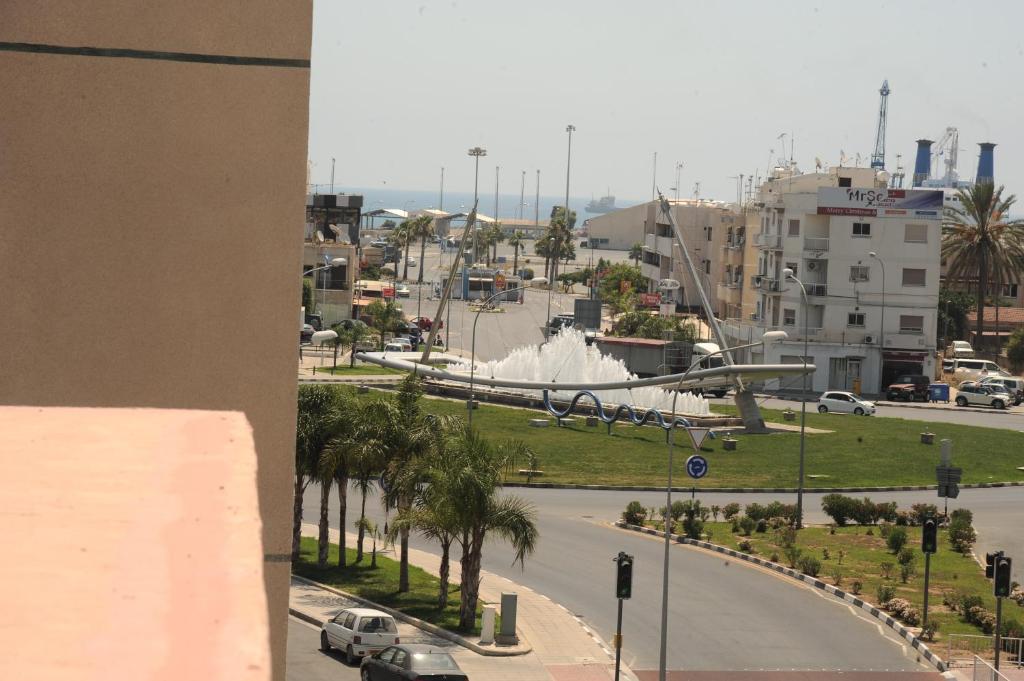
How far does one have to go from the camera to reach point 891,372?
3206 inches

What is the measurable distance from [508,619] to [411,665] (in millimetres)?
4876

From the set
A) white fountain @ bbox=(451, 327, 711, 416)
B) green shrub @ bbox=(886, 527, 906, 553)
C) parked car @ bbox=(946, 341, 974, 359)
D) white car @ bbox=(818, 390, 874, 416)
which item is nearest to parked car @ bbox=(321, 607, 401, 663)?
green shrub @ bbox=(886, 527, 906, 553)

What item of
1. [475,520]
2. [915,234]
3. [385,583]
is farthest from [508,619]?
[915,234]

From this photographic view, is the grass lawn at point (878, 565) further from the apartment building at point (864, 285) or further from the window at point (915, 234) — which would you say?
the window at point (915, 234)

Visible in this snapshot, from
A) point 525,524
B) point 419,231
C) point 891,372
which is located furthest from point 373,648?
point 419,231

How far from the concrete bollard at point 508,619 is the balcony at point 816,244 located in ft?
191

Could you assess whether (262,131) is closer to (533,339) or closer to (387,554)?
(387,554)

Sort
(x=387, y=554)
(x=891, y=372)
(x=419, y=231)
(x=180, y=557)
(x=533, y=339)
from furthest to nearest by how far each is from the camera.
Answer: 1. (x=419, y=231)
2. (x=533, y=339)
3. (x=891, y=372)
4. (x=387, y=554)
5. (x=180, y=557)

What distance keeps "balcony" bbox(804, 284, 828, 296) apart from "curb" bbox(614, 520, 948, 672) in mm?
44486

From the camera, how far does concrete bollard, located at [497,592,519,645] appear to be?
90.0 feet

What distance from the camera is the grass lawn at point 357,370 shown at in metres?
71.8

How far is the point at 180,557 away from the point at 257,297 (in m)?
2.98

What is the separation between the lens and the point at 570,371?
66.0 metres

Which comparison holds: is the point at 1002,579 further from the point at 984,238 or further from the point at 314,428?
the point at 984,238
